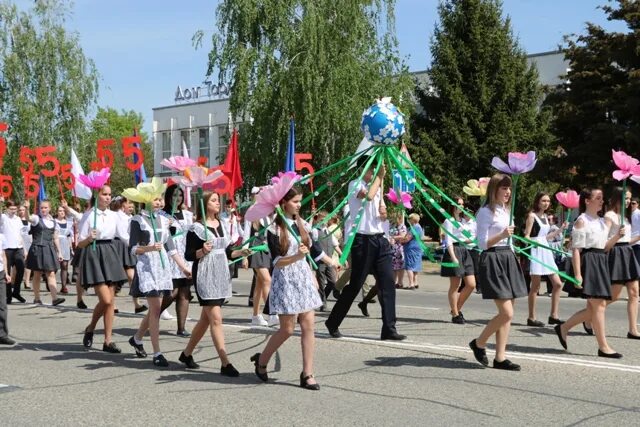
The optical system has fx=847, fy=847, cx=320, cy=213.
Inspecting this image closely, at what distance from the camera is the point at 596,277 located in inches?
337

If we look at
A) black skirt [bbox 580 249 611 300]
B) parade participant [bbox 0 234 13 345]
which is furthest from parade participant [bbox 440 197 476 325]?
parade participant [bbox 0 234 13 345]

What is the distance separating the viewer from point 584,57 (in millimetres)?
30562

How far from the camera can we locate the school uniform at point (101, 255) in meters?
9.29

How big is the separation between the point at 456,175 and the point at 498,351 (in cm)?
3051

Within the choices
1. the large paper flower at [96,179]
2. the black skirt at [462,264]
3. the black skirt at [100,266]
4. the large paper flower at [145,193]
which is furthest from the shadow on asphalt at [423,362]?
the large paper flower at [96,179]

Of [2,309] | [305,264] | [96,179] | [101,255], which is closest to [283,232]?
[305,264]

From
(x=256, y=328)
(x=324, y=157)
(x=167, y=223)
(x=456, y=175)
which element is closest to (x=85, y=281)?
(x=167, y=223)

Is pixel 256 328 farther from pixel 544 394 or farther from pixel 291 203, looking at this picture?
pixel 544 394

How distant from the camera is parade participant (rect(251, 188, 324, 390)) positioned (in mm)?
6980

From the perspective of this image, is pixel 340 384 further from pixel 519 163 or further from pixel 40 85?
pixel 40 85

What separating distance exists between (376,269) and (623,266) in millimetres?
2819

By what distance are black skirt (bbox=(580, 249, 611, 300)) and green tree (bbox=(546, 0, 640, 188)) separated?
19729 millimetres

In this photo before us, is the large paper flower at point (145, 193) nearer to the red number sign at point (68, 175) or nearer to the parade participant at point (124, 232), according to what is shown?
the parade participant at point (124, 232)

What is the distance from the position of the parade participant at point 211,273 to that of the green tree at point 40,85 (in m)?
32.2
